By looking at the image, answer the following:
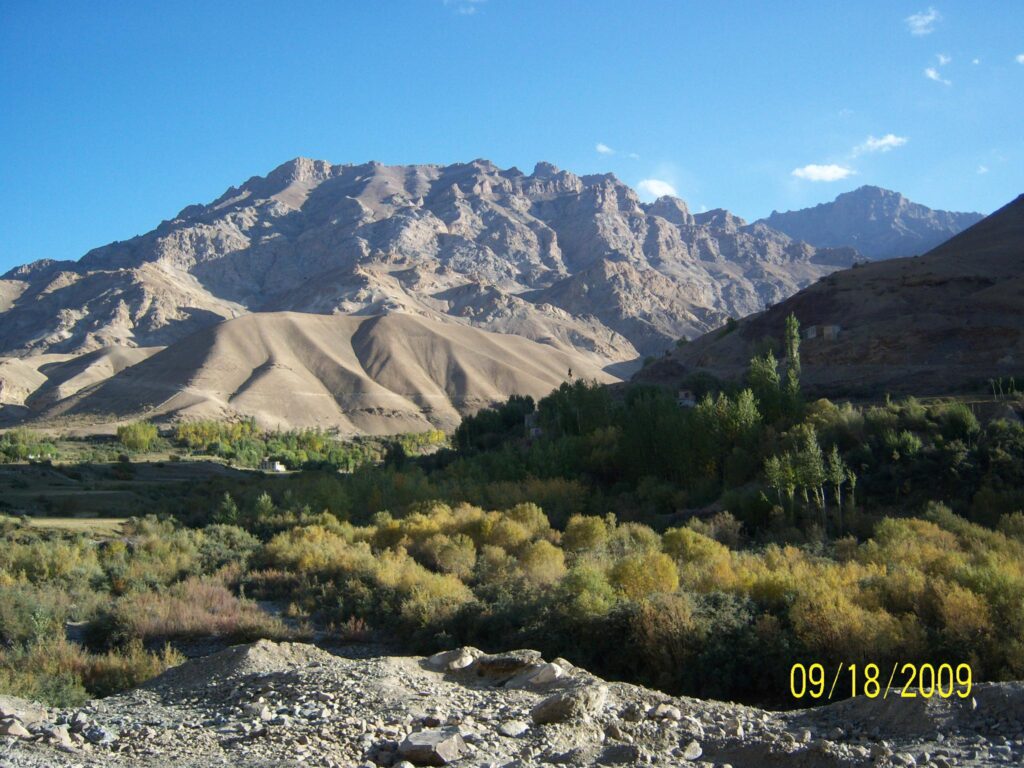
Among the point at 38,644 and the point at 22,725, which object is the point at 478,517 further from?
the point at 22,725

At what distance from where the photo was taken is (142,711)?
9.95 metres

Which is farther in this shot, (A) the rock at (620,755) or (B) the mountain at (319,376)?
(B) the mountain at (319,376)

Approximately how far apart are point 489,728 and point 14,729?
4.58 meters

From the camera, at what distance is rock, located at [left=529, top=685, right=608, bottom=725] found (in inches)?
364

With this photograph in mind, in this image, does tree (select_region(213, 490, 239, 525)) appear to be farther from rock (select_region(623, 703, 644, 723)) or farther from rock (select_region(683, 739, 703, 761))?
Result: rock (select_region(683, 739, 703, 761))

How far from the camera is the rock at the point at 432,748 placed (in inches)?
316

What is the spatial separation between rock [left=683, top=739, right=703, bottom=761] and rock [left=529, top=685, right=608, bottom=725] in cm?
127

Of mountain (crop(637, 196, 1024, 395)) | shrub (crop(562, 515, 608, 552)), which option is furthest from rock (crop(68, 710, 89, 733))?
mountain (crop(637, 196, 1024, 395))

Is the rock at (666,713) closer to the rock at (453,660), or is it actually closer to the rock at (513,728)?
the rock at (513,728)

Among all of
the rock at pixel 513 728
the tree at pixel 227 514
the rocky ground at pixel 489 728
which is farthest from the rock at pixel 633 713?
the tree at pixel 227 514

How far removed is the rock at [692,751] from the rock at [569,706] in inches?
50.1

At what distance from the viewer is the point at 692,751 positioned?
26.9ft

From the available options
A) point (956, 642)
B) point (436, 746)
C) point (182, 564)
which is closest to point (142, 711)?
point (436, 746)

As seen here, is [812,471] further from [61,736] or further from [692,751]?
[61,736]
